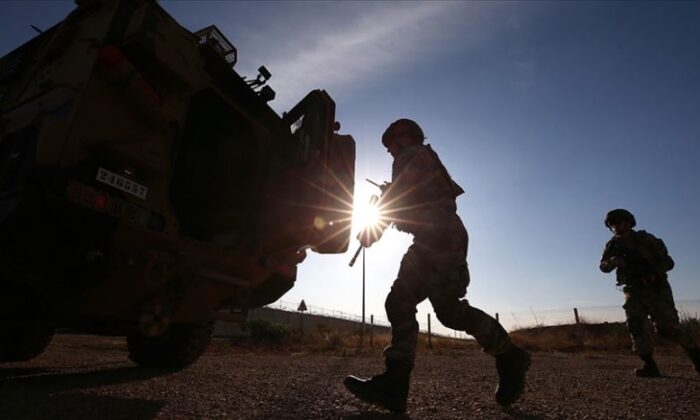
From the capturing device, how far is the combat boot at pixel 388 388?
196cm

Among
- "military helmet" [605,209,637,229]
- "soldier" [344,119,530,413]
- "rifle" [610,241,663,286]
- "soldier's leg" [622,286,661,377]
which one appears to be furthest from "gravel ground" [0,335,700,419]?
"military helmet" [605,209,637,229]

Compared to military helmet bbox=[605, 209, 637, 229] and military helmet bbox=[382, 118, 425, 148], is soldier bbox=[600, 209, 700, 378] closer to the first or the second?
military helmet bbox=[605, 209, 637, 229]

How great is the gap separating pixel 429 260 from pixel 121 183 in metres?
1.82

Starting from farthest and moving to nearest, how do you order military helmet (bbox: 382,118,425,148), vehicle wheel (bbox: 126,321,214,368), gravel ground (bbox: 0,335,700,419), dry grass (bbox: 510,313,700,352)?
dry grass (bbox: 510,313,700,352), vehicle wheel (bbox: 126,321,214,368), military helmet (bbox: 382,118,425,148), gravel ground (bbox: 0,335,700,419)

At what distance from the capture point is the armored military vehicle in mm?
2371

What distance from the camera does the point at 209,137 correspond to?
3.60 meters

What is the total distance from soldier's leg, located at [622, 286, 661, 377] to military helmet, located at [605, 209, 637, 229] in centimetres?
73

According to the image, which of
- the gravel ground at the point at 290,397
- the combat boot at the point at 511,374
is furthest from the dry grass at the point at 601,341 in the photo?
the combat boot at the point at 511,374

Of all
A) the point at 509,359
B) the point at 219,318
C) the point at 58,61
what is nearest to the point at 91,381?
the point at 219,318

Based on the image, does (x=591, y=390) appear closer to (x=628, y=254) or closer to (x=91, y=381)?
(x=628, y=254)

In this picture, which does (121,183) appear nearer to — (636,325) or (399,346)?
(399,346)

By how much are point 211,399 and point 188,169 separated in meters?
1.89

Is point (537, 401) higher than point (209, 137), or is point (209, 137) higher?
point (209, 137)

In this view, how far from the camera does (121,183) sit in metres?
2.45
